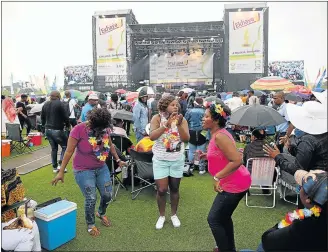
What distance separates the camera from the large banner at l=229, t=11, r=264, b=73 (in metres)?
25.5

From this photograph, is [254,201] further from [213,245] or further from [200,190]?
[213,245]

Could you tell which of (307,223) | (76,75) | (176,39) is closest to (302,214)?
(307,223)

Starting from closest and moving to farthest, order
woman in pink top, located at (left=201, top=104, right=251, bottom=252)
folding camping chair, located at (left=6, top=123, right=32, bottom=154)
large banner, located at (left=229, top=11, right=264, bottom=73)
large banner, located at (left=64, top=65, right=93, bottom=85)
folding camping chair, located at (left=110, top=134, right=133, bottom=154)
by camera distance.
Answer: woman in pink top, located at (left=201, top=104, right=251, bottom=252), folding camping chair, located at (left=110, top=134, right=133, bottom=154), folding camping chair, located at (left=6, top=123, right=32, bottom=154), large banner, located at (left=229, top=11, right=264, bottom=73), large banner, located at (left=64, top=65, right=93, bottom=85)

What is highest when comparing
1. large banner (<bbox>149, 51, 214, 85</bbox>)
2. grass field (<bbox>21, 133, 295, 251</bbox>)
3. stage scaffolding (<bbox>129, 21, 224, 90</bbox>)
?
stage scaffolding (<bbox>129, 21, 224, 90</bbox>)

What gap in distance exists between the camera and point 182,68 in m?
27.8

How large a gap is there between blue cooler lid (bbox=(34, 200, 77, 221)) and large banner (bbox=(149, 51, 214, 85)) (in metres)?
25.0

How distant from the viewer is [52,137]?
5.70m

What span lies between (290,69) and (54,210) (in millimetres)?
35597

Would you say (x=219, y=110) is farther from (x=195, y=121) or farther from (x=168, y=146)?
(x=195, y=121)

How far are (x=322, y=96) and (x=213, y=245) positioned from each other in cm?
187

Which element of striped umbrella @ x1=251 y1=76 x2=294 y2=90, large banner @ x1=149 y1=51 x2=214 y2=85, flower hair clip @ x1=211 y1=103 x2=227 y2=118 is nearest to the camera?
flower hair clip @ x1=211 y1=103 x2=227 y2=118

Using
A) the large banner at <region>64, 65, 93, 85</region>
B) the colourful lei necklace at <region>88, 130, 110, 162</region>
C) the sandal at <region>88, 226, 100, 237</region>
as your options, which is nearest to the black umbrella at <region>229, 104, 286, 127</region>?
the colourful lei necklace at <region>88, 130, 110, 162</region>

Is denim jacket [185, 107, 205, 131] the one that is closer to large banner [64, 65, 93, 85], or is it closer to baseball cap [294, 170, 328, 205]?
baseball cap [294, 170, 328, 205]

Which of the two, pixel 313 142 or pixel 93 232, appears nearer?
pixel 313 142
